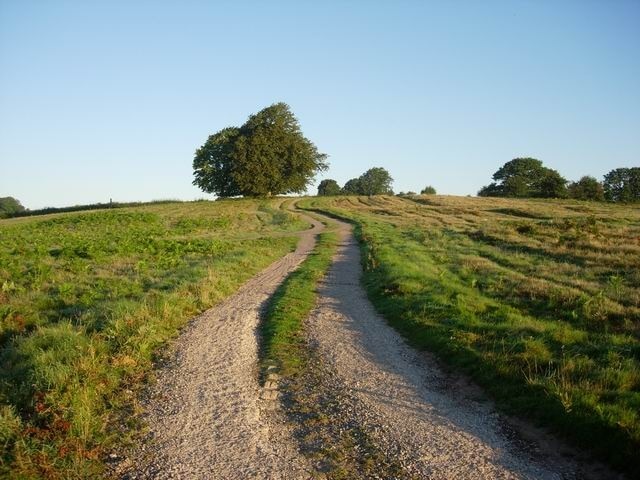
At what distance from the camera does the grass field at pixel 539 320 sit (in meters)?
8.10

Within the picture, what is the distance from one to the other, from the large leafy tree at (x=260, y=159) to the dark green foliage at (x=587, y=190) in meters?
46.6

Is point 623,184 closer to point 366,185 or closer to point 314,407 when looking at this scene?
point 366,185

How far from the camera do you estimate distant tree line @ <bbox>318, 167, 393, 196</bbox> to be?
155750 mm

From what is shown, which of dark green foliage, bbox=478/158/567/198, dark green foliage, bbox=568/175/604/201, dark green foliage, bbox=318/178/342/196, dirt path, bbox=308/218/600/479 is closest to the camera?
dirt path, bbox=308/218/600/479

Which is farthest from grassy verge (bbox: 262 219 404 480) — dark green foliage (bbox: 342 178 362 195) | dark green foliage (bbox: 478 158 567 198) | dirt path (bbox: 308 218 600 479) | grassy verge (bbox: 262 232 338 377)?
dark green foliage (bbox: 342 178 362 195)

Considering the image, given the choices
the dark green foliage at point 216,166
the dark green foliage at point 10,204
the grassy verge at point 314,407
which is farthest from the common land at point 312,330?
the dark green foliage at point 10,204

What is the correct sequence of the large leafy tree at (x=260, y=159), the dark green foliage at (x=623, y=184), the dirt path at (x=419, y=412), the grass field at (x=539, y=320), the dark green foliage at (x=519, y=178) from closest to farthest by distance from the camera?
the dirt path at (x=419, y=412) → the grass field at (x=539, y=320) → the large leafy tree at (x=260, y=159) → the dark green foliage at (x=623, y=184) → the dark green foliage at (x=519, y=178)

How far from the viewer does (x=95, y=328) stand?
41.3 ft

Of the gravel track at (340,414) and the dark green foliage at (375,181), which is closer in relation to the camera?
the gravel track at (340,414)

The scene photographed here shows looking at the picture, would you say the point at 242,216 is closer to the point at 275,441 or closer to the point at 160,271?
the point at 160,271

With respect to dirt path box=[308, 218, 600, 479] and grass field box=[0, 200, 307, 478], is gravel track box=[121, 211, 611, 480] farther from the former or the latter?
grass field box=[0, 200, 307, 478]

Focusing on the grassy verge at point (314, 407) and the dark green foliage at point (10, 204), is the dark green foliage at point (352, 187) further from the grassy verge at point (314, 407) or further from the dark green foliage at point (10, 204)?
the grassy verge at point (314, 407)

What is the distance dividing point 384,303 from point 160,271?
33.3 feet

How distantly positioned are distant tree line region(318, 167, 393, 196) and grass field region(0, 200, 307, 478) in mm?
123877
